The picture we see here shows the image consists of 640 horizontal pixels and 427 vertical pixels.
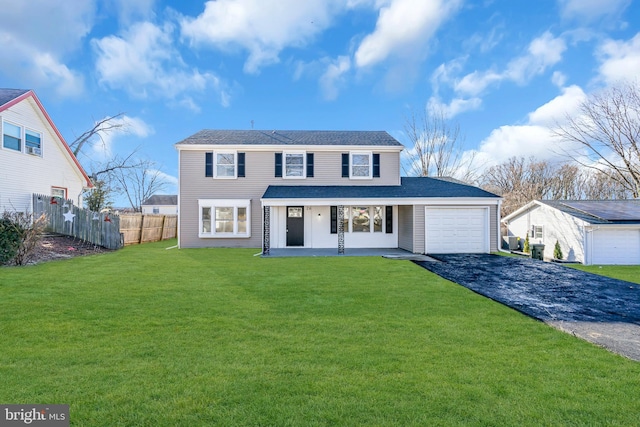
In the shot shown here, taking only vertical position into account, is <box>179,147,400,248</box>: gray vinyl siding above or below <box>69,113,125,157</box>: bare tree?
below

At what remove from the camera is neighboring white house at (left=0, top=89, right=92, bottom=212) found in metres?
13.5

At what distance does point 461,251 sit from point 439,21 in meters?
11.0

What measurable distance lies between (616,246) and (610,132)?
12.7 m

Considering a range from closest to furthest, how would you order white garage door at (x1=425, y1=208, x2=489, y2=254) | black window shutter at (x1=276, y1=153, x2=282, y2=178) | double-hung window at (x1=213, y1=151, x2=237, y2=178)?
white garage door at (x1=425, y1=208, x2=489, y2=254) < double-hung window at (x1=213, y1=151, x2=237, y2=178) < black window shutter at (x1=276, y1=153, x2=282, y2=178)

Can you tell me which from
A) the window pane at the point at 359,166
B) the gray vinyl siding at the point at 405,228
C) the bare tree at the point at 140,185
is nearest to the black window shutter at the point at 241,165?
the window pane at the point at 359,166

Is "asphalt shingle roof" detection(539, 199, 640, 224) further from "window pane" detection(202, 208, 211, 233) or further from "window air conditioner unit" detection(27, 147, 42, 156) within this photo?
"window air conditioner unit" detection(27, 147, 42, 156)

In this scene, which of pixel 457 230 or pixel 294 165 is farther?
pixel 294 165

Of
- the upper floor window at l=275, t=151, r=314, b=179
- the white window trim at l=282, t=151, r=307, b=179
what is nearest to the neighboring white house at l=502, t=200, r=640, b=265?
the upper floor window at l=275, t=151, r=314, b=179

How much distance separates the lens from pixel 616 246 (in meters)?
12.8

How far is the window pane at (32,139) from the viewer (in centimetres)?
1480

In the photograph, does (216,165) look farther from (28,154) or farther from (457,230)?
(457,230)

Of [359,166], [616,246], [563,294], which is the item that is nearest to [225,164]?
[359,166]

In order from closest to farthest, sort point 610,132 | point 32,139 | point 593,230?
1. point 593,230
2. point 32,139
3. point 610,132

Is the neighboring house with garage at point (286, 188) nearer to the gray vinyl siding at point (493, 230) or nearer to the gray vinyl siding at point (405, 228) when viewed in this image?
the gray vinyl siding at point (405, 228)
